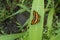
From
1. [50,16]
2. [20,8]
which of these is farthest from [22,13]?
[50,16]

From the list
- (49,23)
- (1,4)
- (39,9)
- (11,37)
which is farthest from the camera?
(1,4)

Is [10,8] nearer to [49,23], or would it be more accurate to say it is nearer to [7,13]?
[7,13]

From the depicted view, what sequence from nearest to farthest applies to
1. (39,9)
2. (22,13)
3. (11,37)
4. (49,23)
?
(39,9), (11,37), (49,23), (22,13)

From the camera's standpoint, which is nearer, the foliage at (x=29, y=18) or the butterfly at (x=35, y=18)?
the butterfly at (x=35, y=18)

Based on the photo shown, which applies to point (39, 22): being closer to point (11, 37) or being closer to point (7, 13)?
point (11, 37)

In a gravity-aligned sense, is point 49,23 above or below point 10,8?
below

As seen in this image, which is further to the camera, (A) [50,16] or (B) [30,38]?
(A) [50,16]

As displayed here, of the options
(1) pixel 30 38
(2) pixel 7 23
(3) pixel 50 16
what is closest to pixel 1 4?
(2) pixel 7 23

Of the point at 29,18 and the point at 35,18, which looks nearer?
the point at 35,18

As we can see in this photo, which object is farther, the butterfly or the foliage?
the foliage
